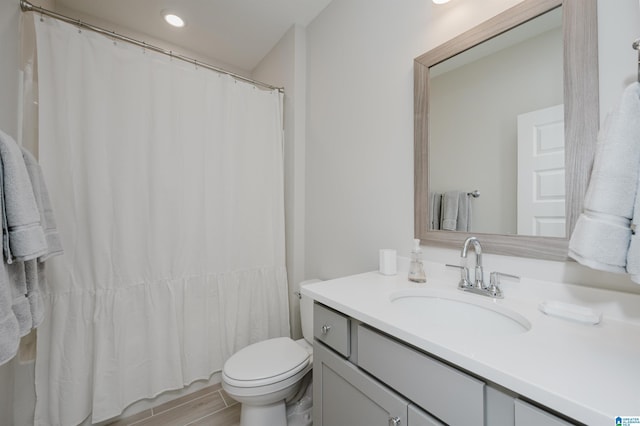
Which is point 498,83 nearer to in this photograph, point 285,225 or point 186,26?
point 285,225

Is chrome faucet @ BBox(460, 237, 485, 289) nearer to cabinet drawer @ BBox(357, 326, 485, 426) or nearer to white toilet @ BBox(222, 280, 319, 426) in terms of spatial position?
cabinet drawer @ BBox(357, 326, 485, 426)

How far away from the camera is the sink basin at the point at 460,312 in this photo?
828 millimetres

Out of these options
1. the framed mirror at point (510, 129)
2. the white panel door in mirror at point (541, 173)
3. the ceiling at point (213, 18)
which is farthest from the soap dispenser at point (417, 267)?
the ceiling at point (213, 18)

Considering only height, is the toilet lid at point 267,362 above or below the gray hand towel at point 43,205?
below

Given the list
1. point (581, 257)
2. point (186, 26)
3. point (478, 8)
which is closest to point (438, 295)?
point (581, 257)

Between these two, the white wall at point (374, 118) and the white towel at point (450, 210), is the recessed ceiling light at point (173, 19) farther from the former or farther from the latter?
the white towel at point (450, 210)

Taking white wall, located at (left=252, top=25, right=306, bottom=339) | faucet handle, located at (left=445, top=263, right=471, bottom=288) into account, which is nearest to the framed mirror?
faucet handle, located at (left=445, top=263, right=471, bottom=288)

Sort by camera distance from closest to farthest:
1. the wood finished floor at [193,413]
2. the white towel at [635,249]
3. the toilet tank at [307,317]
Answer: the white towel at [635,249] → the wood finished floor at [193,413] → the toilet tank at [307,317]

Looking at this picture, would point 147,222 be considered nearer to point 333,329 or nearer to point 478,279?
point 333,329

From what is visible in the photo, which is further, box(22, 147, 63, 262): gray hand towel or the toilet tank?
the toilet tank

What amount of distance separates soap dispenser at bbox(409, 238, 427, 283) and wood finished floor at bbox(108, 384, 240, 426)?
1321 mm

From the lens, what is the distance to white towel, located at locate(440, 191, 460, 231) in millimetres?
1134

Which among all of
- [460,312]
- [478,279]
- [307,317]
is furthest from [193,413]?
[478,279]

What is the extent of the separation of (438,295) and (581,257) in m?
0.48
